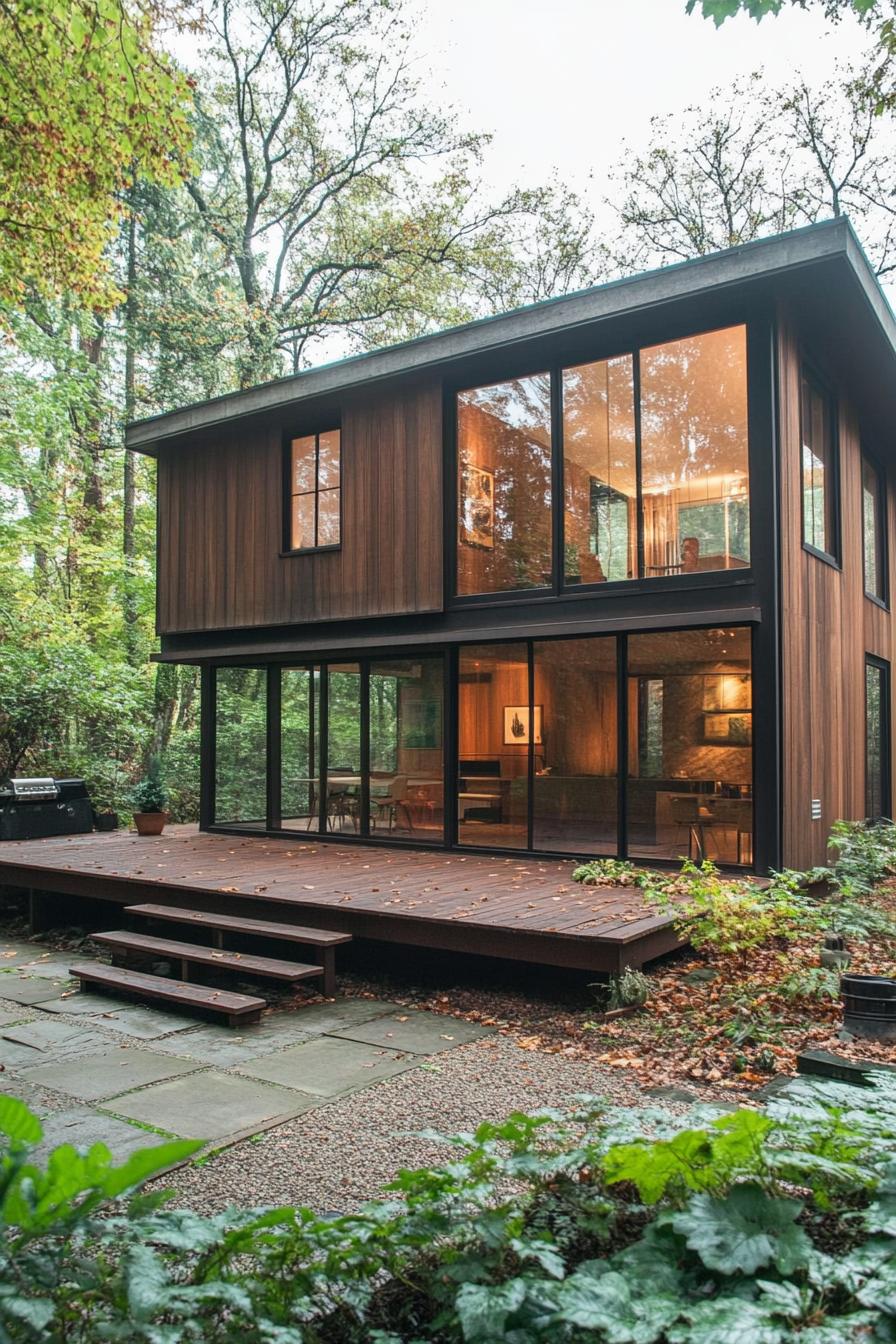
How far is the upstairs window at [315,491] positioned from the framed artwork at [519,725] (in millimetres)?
2859

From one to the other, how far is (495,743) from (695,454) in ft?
10.5

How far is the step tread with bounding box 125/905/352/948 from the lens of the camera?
5.97 m

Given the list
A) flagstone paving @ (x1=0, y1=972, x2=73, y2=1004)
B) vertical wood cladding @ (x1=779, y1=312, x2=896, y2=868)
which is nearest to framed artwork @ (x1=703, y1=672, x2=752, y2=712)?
vertical wood cladding @ (x1=779, y1=312, x2=896, y2=868)

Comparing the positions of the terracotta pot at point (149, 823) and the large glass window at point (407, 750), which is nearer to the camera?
the large glass window at point (407, 750)

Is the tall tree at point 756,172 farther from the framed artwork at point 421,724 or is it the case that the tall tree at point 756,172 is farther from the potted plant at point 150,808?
the potted plant at point 150,808

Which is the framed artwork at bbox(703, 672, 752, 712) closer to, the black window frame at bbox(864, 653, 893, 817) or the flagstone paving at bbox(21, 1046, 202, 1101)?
the black window frame at bbox(864, 653, 893, 817)

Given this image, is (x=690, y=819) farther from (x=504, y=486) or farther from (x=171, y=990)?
(x=171, y=990)

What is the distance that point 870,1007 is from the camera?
4355mm

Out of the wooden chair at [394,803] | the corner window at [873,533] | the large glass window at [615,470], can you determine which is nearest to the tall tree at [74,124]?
the large glass window at [615,470]

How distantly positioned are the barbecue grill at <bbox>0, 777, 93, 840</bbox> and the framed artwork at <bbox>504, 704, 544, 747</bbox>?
224 inches

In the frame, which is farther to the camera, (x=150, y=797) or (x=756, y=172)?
(x=756, y=172)

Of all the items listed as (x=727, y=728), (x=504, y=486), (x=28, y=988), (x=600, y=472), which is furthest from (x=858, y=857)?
(x=28, y=988)

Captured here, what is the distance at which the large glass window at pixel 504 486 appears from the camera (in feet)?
28.8

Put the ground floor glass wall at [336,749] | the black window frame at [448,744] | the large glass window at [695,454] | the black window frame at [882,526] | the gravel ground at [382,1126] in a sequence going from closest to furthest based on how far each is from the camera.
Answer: the gravel ground at [382,1126] < the black window frame at [448,744] < the large glass window at [695,454] < the ground floor glass wall at [336,749] < the black window frame at [882,526]
